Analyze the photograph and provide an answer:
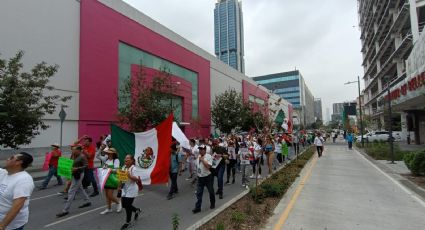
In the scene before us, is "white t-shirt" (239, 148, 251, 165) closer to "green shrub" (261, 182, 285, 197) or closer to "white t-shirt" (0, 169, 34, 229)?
"green shrub" (261, 182, 285, 197)

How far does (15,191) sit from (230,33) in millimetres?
135876

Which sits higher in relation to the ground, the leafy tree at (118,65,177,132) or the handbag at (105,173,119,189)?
the leafy tree at (118,65,177,132)

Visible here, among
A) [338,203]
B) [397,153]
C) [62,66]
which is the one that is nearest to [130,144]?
[338,203]

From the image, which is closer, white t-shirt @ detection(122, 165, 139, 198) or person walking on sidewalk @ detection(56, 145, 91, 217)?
white t-shirt @ detection(122, 165, 139, 198)

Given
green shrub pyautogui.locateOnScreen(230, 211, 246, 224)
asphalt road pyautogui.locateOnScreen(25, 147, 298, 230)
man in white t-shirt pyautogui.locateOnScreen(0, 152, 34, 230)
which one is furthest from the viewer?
asphalt road pyautogui.locateOnScreen(25, 147, 298, 230)

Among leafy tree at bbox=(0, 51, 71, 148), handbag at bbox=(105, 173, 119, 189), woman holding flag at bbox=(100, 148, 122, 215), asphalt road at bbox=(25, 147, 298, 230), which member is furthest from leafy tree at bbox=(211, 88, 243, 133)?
handbag at bbox=(105, 173, 119, 189)

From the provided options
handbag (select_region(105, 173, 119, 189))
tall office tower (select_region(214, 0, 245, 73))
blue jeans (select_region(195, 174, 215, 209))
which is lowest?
blue jeans (select_region(195, 174, 215, 209))

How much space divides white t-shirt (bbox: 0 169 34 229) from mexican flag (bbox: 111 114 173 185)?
361 cm

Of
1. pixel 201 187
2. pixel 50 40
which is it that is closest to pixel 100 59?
pixel 50 40

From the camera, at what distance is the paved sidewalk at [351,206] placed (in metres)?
6.49

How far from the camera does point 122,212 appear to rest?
7.98 m

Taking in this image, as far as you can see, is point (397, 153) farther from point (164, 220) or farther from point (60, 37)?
point (60, 37)

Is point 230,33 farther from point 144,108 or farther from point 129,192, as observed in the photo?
point 129,192

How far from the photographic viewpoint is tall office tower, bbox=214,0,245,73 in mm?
132750
